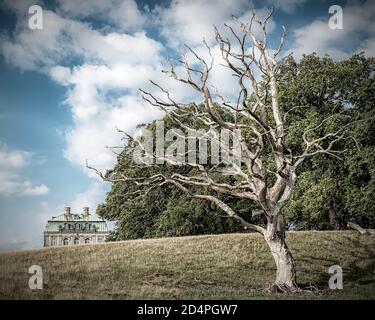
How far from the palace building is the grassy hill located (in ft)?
249

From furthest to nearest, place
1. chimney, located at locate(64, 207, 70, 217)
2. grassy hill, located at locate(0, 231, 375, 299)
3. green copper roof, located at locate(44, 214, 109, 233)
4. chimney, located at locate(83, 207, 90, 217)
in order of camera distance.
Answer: chimney, located at locate(83, 207, 90, 217)
chimney, located at locate(64, 207, 70, 217)
green copper roof, located at locate(44, 214, 109, 233)
grassy hill, located at locate(0, 231, 375, 299)

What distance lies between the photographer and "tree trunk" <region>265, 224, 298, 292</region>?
54.4 feet

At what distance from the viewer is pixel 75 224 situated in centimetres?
9938

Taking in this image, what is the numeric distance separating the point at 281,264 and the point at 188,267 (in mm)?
5794

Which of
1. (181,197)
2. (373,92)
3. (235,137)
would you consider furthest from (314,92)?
(235,137)

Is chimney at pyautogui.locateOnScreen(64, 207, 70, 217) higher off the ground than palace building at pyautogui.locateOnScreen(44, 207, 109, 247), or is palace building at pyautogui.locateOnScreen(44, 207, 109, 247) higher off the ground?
chimney at pyautogui.locateOnScreen(64, 207, 70, 217)

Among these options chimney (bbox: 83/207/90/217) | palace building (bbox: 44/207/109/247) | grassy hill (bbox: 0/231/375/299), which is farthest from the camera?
chimney (bbox: 83/207/90/217)

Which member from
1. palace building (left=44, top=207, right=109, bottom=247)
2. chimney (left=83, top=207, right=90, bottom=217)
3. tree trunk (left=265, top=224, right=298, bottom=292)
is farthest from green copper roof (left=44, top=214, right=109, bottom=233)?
tree trunk (left=265, top=224, right=298, bottom=292)

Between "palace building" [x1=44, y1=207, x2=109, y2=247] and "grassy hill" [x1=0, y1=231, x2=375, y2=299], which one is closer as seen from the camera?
"grassy hill" [x1=0, y1=231, x2=375, y2=299]

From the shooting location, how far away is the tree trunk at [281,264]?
16594 mm

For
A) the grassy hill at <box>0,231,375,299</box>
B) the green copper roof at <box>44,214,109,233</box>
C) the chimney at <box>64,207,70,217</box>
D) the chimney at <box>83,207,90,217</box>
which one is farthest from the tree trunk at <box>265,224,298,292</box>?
the chimney at <box>64,207,70,217</box>

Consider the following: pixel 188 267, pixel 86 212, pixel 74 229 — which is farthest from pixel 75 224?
pixel 188 267

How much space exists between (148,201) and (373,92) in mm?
20075

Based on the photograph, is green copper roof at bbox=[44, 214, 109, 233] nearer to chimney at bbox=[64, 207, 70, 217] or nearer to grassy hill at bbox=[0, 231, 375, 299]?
chimney at bbox=[64, 207, 70, 217]
